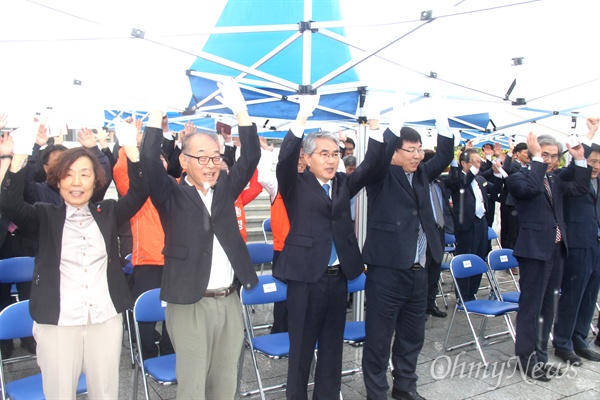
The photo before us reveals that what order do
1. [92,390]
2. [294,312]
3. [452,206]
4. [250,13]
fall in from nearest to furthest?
[92,390], [294,312], [250,13], [452,206]

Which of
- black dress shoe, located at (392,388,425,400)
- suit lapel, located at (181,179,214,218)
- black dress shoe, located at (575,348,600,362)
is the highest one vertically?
suit lapel, located at (181,179,214,218)

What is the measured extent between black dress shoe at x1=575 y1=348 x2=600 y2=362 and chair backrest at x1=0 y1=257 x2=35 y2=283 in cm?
486

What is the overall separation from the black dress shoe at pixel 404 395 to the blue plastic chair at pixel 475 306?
99 cm

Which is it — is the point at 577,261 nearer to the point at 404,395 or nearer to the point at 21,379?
the point at 404,395

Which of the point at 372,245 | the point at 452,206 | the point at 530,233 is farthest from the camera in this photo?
the point at 452,206

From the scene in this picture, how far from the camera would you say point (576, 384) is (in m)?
4.08

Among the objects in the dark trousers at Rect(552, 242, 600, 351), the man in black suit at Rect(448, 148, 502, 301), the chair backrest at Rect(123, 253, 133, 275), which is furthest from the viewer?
the man in black suit at Rect(448, 148, 502, 301)

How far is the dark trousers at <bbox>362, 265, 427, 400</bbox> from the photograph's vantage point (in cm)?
346

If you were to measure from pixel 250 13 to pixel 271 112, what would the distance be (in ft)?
4.21

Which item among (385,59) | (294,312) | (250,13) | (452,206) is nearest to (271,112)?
(250,13)

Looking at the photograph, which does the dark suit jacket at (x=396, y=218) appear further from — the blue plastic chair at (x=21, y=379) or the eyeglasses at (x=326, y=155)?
the blue plastic chair at (x=21, y=379)

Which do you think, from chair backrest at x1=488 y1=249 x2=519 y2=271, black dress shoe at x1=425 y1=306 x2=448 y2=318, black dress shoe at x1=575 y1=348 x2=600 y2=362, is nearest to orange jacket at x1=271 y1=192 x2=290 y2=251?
chair backrest at x1=488 y1=249 x2=519 y2=271

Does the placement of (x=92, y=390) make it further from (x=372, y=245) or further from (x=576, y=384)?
(x=576, y=384)

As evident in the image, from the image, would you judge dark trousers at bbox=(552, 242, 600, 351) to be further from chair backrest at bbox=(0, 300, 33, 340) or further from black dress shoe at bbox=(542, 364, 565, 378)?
chair backrest at bbox=(0, 300, 33, 340)
